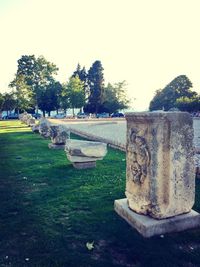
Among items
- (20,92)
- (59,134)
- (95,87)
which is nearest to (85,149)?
(59,134)

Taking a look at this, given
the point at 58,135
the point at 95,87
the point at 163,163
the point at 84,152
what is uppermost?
the point at 95,87

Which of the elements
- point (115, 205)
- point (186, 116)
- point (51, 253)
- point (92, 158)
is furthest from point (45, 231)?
point (92, 158)

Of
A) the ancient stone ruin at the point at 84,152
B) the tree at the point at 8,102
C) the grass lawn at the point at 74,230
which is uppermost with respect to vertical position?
the tree at the point at 8,102

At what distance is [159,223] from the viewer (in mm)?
3793

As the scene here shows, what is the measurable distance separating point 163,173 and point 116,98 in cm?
5127

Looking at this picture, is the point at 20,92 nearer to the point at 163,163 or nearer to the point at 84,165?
the point at 84,165

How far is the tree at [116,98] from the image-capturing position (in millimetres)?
54125

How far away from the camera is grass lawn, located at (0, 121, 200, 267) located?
10.5 feet

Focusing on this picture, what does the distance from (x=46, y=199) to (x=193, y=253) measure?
9.22 ft

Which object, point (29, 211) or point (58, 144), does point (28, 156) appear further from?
point (29, 211)

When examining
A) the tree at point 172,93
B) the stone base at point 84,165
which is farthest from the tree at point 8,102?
the stone base at point 84,165

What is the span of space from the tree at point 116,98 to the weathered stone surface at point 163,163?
1981 inches

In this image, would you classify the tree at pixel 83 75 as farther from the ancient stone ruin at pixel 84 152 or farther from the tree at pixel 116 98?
the ancient stone ruin at pixel 84 152

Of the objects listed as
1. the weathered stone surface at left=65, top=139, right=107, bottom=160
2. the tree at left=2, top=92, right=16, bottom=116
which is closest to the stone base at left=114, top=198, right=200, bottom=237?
the weathered stone surface at left=65, top=139, right=107, bottom=160
